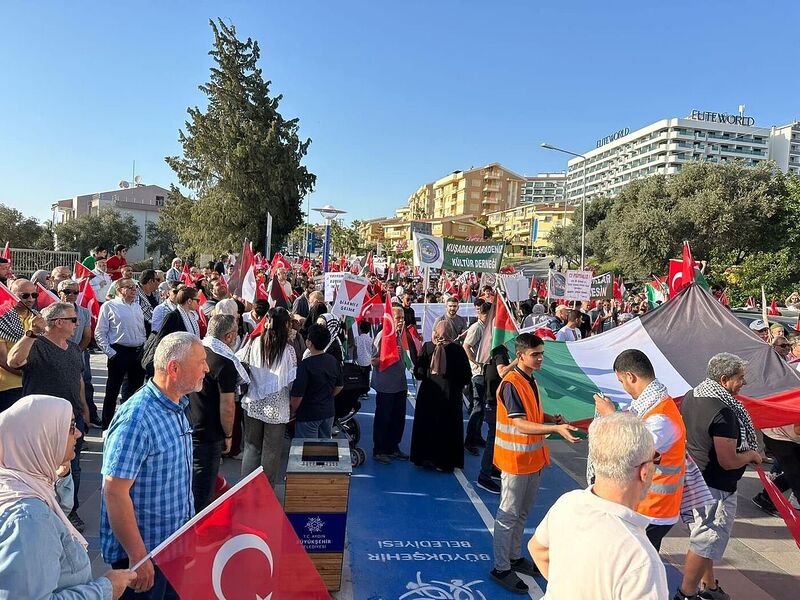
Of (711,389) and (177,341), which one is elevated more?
(177,341)

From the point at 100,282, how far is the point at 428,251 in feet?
21.3

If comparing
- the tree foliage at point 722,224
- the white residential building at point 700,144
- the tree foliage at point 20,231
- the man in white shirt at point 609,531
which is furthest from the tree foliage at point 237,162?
the white residential building at point 700,144

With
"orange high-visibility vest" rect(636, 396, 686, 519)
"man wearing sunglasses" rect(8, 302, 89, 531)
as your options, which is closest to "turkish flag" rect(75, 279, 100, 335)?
"man wearing sunglasses" rect(8, 302, 89, 531)

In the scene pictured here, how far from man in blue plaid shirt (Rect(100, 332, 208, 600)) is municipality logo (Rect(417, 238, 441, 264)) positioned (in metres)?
9.71

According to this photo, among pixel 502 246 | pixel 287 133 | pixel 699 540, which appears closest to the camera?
pixel 699 540

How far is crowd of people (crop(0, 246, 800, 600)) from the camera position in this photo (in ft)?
6.55

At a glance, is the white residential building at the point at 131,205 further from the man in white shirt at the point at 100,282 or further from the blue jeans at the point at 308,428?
the blue jeans at the point at 308,428

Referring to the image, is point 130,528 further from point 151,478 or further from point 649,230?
point 649,230

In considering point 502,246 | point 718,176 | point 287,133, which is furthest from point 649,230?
point 287,133

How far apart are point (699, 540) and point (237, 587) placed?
3.36m

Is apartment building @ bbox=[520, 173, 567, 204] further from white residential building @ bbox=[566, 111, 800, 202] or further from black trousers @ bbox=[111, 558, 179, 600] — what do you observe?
black trousers @ bbox=[111, 558, 179, 600]

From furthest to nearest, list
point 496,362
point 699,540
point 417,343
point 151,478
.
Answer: point 417,343 → point 496,362 → point 699,540 → point 151,478

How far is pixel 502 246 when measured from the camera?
13.3 m

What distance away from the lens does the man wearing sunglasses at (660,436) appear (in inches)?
141
